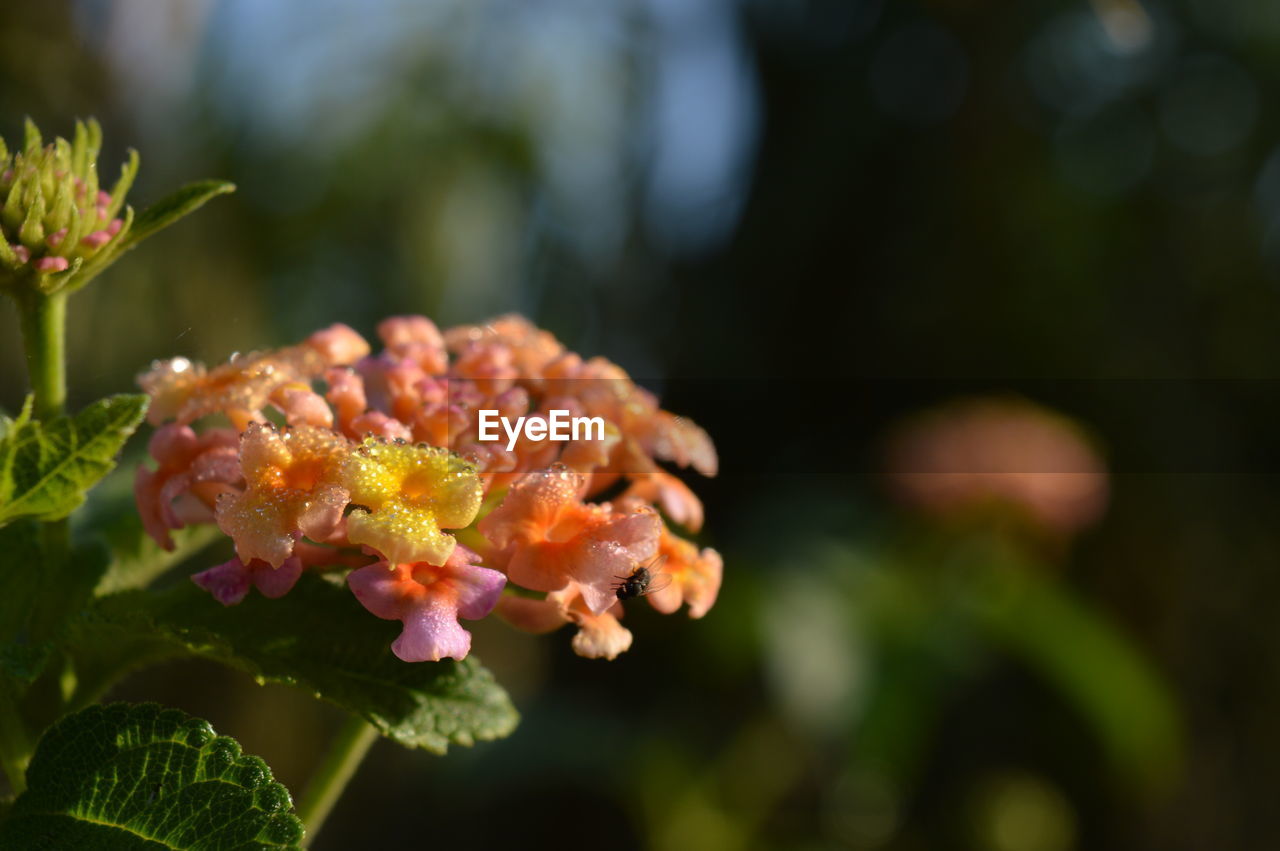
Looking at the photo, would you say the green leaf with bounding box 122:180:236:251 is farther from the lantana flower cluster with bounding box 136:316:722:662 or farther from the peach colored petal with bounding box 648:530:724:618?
the peach colored petal with bounding box 648:530:724:618

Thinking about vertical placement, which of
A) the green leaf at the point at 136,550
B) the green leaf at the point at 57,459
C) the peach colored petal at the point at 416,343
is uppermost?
the green leaf at the point at 57,459

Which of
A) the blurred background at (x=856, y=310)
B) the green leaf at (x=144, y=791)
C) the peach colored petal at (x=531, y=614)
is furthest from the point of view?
the blurred background at (x=856, y=310)

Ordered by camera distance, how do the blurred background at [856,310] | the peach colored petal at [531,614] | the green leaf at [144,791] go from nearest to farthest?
the green leaf at [144,791]
the peach colored petal at [531,614]
the blurred background at [856,310]

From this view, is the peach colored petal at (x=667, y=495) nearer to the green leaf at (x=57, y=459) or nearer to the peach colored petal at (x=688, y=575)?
the peach colored petal at (x=688, y=575)

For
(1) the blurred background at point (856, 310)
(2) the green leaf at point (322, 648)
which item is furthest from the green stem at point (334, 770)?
(1) the blurred background at point (856, 310)

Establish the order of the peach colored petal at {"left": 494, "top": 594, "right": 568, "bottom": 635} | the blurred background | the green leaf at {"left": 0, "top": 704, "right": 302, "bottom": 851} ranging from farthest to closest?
the blurred background < the peach colored petal at {"left": 494, "top": 594, "right": 568, "bottom": 635} < the green leaf at {"left": 0, "top": 704, "right": 302, "bottom": 851}

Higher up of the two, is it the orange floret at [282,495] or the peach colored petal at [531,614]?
the orange floret at [282,495]

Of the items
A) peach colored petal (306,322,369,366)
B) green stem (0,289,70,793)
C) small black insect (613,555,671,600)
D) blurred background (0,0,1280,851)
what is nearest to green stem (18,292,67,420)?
green stem (0,289,70,793)

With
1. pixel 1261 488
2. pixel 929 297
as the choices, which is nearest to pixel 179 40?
pixel 929 297
